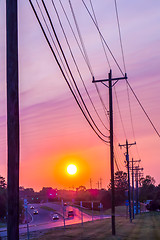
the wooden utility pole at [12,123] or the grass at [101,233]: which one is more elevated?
the wooden utility pole at [12,123]

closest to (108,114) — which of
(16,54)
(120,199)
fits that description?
(16,54)

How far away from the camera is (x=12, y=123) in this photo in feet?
38.5

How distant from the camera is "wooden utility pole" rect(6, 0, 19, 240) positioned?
37.4 ft

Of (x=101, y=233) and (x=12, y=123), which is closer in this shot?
(x=12, y=123)

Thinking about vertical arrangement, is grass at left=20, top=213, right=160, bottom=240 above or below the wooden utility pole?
below

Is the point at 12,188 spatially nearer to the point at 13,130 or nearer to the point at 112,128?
the point at 13,130

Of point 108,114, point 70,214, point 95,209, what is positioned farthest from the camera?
point 95,209

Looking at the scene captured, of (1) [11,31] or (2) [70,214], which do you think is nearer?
(1) [11,31]

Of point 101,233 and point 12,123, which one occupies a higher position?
point 12,123

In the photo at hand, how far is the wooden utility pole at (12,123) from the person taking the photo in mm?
11391

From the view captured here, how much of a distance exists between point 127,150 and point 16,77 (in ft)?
233

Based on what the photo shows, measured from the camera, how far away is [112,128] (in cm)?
3884

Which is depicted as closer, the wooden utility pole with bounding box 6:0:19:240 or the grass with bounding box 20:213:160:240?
the wooden utility pole with bounding box 6:0:19:240

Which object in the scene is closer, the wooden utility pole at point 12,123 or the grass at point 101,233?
the wooden utility pole at point 12,123
